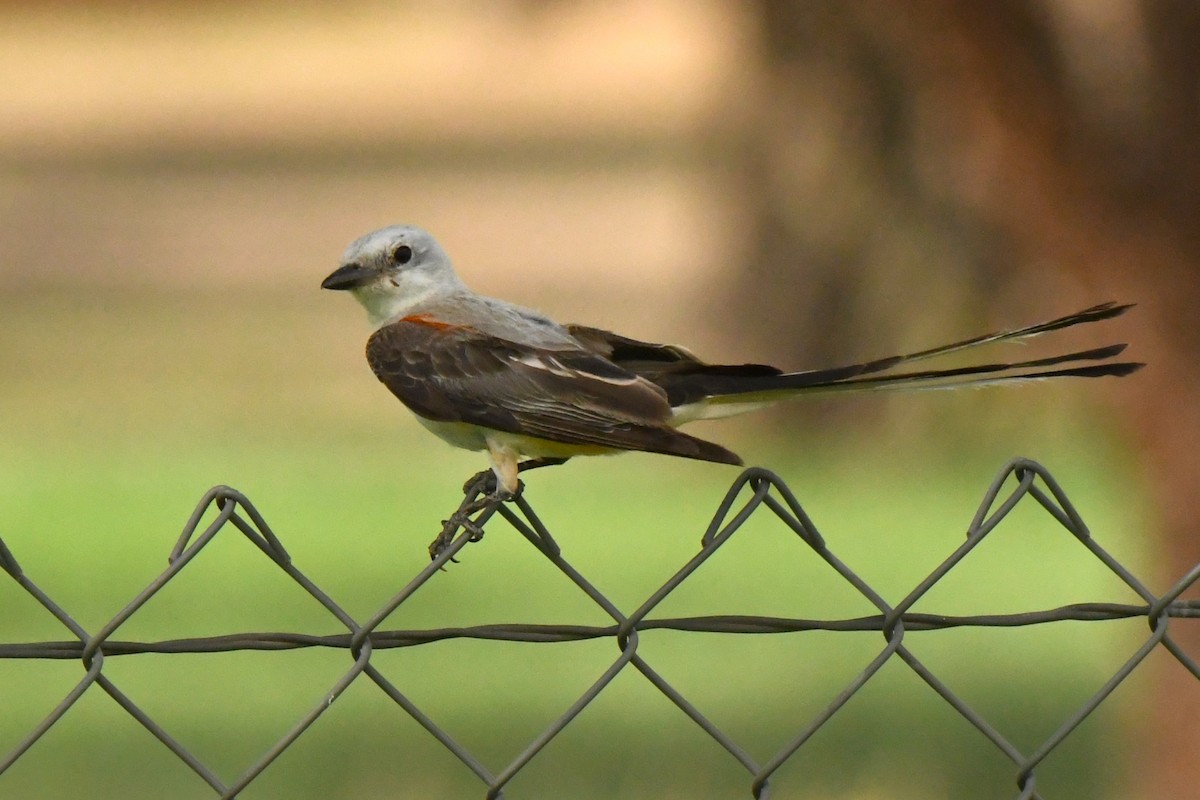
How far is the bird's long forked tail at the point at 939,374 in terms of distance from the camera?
7.86 feet

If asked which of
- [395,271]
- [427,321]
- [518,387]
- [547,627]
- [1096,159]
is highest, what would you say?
[1096,159]

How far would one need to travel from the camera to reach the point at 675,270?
46.4 feet

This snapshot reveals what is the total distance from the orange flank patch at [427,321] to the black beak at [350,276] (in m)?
0.23

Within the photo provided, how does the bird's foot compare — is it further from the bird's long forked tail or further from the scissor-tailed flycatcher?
the bird's long forked tail

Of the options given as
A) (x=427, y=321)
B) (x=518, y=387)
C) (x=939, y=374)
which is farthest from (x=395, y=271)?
(x=939, y=374)

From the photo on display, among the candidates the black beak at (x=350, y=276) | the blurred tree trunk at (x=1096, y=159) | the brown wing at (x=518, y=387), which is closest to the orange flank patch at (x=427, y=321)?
the brown wing at (x=518, y=387)

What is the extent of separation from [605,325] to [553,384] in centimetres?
1050

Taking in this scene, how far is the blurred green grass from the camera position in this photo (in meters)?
5.44

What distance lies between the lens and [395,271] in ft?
12.5

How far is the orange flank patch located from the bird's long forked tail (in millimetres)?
568

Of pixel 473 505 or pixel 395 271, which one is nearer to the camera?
pixel 473 505

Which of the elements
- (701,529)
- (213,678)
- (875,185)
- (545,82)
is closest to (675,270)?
(545,82)

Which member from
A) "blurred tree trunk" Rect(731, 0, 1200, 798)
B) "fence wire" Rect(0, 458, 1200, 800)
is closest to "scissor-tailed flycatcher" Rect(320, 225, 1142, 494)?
"fence wire" Rect(0, 458, 1200, 800)

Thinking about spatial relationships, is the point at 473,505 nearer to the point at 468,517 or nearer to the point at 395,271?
the point at 468,517
